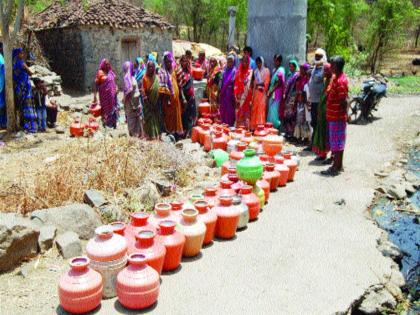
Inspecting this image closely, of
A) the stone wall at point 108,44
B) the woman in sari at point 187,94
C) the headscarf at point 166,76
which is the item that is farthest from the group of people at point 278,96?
the stone wall at point 108,44

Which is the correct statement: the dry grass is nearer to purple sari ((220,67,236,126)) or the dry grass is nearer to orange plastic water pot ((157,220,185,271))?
orange plastic water pot ((157,220,185,271))

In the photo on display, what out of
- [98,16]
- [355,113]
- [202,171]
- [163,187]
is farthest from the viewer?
[98,16]

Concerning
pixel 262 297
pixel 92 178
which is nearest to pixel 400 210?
pixel 262 297

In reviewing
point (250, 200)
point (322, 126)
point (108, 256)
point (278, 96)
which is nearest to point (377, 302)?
point (250, 200)

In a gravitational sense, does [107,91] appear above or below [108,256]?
above

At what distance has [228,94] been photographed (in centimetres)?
866

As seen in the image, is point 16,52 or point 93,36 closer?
point 16,52

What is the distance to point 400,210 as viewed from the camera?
18.4 feet

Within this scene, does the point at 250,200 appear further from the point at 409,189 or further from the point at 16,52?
the point at 16,52

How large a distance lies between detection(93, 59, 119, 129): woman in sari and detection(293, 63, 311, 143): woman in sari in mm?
3481

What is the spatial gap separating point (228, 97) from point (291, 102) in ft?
4.30

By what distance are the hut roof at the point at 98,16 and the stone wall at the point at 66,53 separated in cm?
33

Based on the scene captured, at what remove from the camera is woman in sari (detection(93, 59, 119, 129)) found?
8.21 m

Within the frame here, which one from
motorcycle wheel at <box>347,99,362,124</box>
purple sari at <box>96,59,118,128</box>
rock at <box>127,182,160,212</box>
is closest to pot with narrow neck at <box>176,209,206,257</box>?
rock at <box>127,182,160,212</box>
